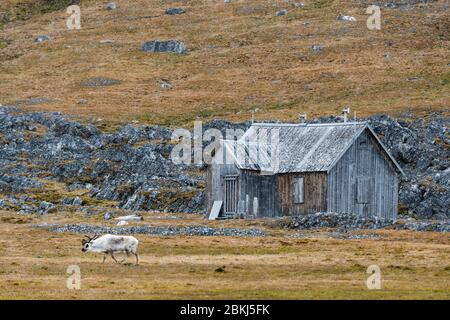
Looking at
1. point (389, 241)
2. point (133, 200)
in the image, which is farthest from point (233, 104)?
point (389, 241)

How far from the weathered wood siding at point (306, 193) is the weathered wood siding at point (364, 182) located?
477mm

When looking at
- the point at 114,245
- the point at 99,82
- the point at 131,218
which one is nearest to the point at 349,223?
the point at 131,218

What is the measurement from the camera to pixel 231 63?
14038cm

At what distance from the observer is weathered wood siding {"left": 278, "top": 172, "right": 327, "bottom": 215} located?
6850cm

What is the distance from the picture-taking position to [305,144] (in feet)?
232

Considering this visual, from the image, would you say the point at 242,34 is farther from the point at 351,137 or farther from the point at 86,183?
the point at 351,137

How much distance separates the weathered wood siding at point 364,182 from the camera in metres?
68.6

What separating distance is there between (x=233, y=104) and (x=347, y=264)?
247ft

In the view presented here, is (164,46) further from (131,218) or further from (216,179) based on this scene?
(131,218)

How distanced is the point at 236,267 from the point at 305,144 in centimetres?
2672

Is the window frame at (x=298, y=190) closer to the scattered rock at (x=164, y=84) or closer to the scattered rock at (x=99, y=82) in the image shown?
the scattered rock at (x=164, y=84)

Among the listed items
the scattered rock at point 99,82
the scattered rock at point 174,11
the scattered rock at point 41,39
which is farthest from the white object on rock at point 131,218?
the scattered rock at point 174,11

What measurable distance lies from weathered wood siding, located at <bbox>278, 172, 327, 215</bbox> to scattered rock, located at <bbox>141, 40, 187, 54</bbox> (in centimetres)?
8107

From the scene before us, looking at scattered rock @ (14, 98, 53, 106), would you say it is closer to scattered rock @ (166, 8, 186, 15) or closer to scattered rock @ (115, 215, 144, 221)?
scattered rock @ (166, 8, 186, 15)
